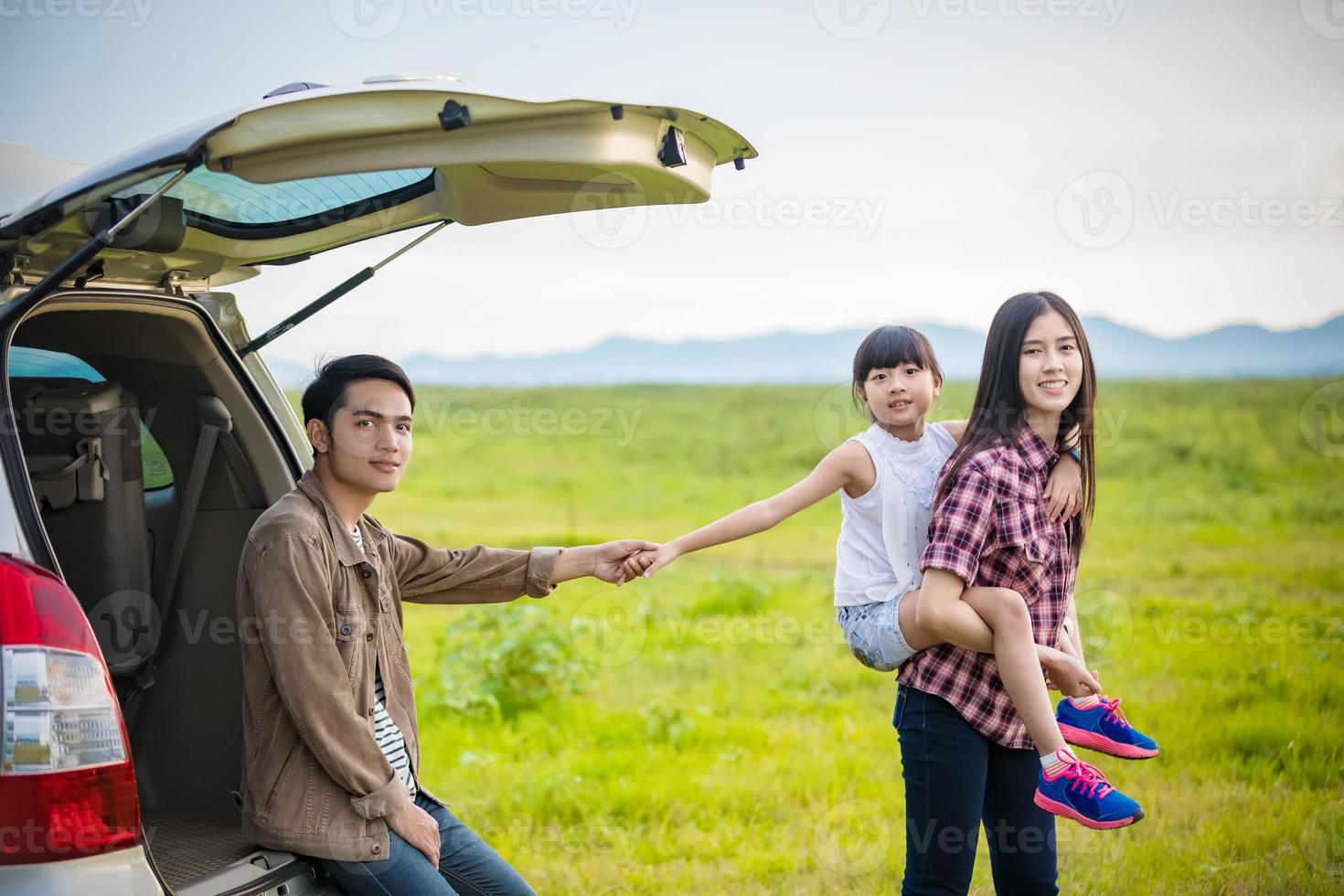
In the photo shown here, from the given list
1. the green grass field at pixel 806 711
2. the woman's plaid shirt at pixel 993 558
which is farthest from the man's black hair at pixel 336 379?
the green grass field at pixel 806 711

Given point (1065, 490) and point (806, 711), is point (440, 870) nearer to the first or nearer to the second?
point (1065, 490)

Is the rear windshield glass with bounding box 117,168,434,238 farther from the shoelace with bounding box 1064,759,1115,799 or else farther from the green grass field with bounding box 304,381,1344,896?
the shoelace with bounding box 1064,759,1115,799

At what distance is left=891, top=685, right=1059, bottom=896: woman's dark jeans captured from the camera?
273 centimetres

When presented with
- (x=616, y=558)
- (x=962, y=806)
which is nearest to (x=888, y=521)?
(x=962, y=806)

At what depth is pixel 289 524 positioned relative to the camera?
247 cm

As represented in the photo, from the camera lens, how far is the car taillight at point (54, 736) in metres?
1.94

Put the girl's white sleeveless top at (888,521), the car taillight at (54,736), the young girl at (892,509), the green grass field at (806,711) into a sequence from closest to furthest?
the car taillight at (54,736)
the young girl at (892,509)
the girl's white sleeveless top at (888,521)
the green grass field at (806,711)

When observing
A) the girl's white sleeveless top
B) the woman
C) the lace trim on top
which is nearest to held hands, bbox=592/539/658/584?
the girl's white sleeveless top

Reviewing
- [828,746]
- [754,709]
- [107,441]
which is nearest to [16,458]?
[107,441]

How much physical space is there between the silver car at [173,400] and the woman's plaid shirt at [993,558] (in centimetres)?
98

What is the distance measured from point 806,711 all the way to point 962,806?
159 inches

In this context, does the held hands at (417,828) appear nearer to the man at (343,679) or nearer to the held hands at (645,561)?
the man at (343,679)

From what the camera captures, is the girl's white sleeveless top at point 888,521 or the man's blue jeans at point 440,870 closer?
the man's blue jeans at point 440,870

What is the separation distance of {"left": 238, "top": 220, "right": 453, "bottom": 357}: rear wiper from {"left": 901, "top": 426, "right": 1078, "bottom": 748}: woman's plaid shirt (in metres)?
1.59
